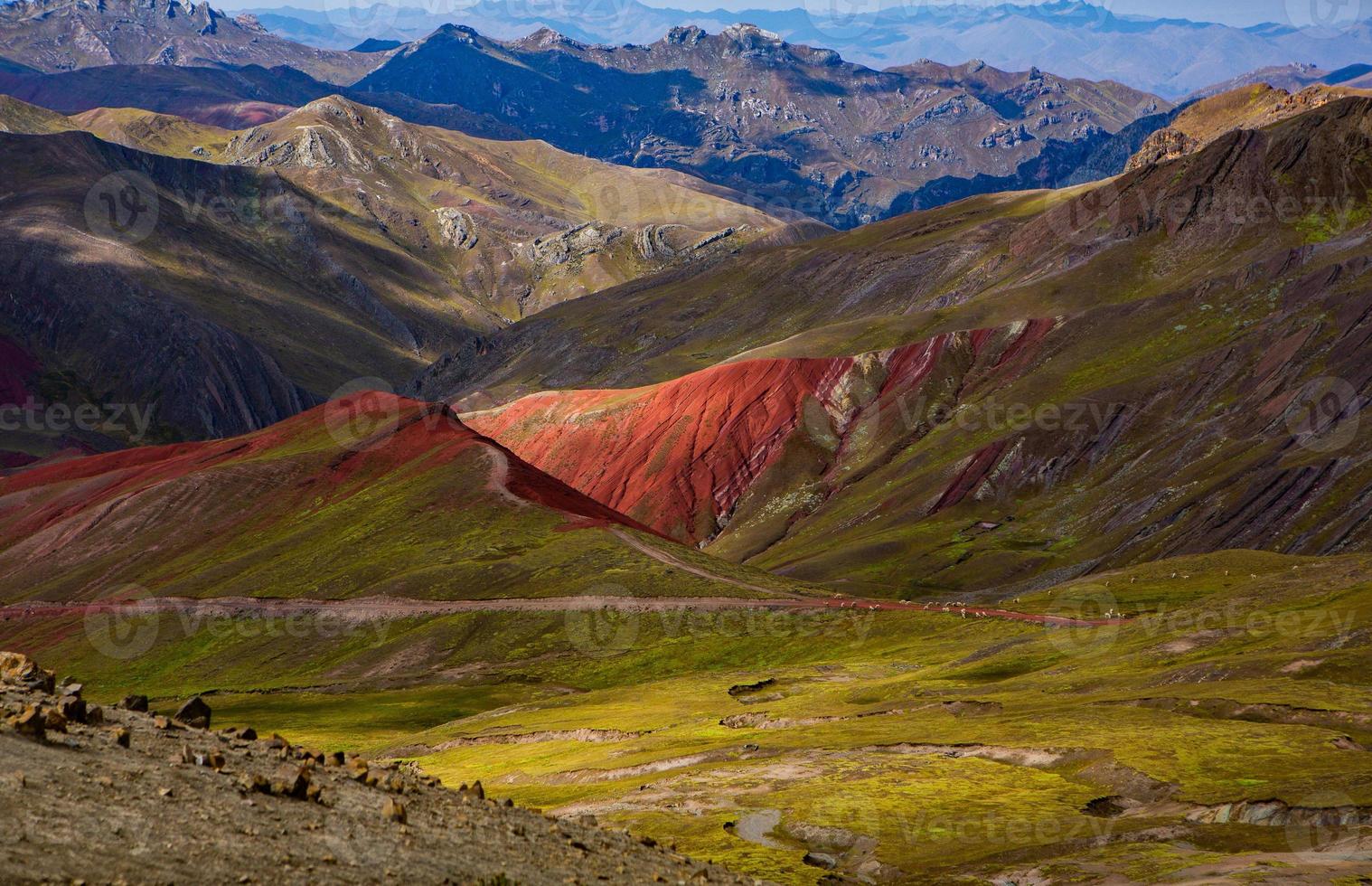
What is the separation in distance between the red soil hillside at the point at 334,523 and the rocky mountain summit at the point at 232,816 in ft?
277

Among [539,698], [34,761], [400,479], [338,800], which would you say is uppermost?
[400,479]

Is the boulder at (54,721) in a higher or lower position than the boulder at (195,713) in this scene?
higher

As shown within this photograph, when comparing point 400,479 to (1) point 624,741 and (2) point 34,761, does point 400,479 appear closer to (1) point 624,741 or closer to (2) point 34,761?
(1) point 624,741

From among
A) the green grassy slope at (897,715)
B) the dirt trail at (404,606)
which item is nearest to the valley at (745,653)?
the green grassy slope at (897,715)

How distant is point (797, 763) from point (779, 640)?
5093cm

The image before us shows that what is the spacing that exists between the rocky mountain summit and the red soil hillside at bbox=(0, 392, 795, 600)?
84504mm

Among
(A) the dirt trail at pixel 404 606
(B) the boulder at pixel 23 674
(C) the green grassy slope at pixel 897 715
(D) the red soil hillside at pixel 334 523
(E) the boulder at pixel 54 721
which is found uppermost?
(D) the red soil hillside at pixel 334 523

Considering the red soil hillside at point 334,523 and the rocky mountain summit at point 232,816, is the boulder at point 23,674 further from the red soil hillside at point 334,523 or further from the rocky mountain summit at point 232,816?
the red soil hillside at point 334,523

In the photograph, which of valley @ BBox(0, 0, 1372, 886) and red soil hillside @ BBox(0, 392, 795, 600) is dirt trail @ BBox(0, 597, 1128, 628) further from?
red soil hillside @ BBox(0, 392, 795, 600)

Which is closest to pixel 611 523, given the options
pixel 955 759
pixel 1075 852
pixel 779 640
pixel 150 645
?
pixel 779 640

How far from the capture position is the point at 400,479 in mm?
154375

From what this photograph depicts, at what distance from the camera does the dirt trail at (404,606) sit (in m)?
119

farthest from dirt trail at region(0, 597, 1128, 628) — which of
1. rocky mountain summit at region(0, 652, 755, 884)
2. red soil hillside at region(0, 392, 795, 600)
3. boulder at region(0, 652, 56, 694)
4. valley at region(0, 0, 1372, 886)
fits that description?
boulder at region(0, 652, 56, 694)

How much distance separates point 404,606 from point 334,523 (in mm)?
23842
